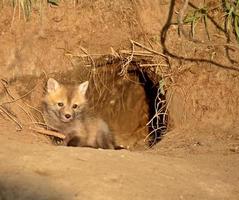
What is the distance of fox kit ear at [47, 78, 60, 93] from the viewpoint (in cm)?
746

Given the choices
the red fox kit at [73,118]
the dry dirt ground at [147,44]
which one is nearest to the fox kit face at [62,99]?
the red fox kit at [73,118]

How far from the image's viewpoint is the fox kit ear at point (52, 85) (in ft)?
24.5

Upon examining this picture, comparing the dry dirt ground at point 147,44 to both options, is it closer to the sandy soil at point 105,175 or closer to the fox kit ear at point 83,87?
the fox kit ear at point 83,87

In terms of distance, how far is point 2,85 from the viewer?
722cm

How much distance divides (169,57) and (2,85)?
2139mm

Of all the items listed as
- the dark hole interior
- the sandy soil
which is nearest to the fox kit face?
the dark hole interior

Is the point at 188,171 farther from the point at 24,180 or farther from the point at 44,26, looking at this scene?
the point at 44,26

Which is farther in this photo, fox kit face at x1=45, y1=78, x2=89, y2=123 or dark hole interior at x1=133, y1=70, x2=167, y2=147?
dark hole interior at x1=133, y1=70, x2=167, y2=147

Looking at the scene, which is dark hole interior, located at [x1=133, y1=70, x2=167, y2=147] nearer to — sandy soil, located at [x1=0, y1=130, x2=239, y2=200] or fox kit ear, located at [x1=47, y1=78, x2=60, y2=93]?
fox kit ear, located at [x1=47, y1=78, x2=60, y2=93]

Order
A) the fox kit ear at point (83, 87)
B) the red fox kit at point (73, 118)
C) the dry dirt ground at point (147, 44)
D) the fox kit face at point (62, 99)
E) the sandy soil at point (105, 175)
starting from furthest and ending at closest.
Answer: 1. the fox kit ear at point (83, 87)
2. the fox kit face at point (62, 99)
3. the red fox kit at point (73, 118)
4. the dry dirt ground at point (147, 44)
5. the sandy soil at point (105, 175)

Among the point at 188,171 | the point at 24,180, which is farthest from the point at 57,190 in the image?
the point at 188,171

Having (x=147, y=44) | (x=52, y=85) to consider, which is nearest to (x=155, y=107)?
(x=147, y=44)

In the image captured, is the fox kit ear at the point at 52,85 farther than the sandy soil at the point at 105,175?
Yes

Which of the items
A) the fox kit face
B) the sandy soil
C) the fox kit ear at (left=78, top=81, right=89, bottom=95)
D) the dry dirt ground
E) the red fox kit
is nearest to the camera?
the sandy soil
